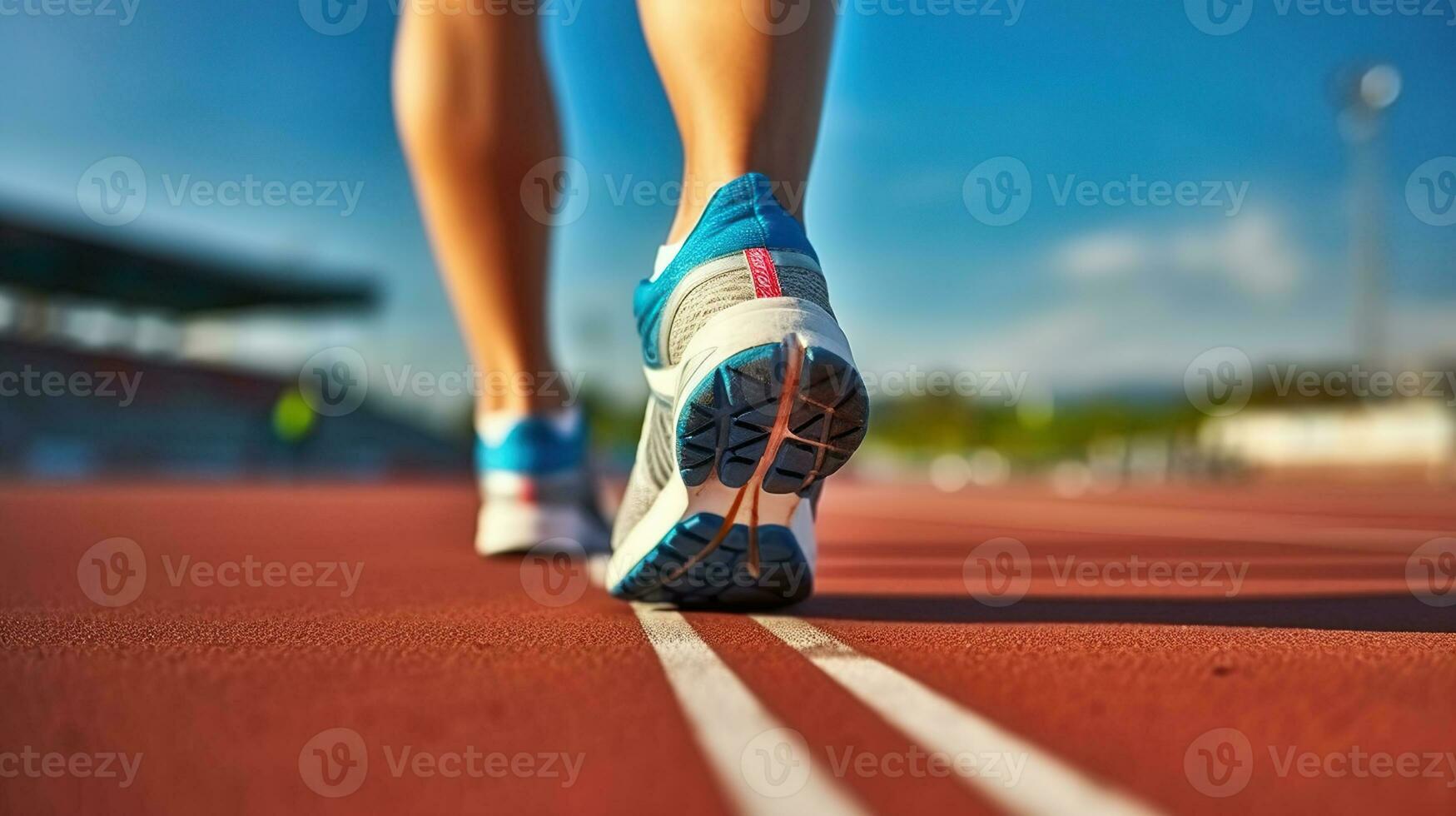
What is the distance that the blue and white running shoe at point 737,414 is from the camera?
51.8 inches

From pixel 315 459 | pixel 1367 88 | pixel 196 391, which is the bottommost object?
pixel 315 459

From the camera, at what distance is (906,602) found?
6.57 feet

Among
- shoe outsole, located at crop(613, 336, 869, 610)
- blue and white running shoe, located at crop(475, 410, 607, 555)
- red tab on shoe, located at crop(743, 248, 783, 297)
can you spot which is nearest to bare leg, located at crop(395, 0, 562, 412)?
blue and white running shoe, located at crop(475, 410, 607, 555)

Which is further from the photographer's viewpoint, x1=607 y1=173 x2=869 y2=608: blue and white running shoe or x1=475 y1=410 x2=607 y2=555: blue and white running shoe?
x1=475 y1=410 x2=607 y2=555: blue and white running shoe

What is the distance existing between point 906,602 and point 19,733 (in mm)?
1412

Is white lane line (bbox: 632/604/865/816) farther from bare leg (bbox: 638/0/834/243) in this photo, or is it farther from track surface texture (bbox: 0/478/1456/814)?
bare leg (bbox: 638/0/834/243)

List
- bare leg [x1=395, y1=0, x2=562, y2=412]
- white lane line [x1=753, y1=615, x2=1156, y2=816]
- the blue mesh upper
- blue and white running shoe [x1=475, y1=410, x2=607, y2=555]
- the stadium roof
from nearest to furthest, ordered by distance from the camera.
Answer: white lane line [x1=753, y1=615, x2=1156, y2=816]
the blue mesh upper
bare leg [x1=395, y1=0, x2=562, y2=412]
blue and white running shoe [x1=475, y1=410, x2=607, y2=555]
the stadium roof

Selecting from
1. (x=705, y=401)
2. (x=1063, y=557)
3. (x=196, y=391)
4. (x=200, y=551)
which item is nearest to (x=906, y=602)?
(x=705, y=401)

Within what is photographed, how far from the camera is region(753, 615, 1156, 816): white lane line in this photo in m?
0.75

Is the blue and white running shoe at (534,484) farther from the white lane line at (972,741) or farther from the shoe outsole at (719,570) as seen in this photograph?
the white lane line at (972,741)

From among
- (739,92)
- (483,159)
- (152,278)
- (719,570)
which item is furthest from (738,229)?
(152,278)

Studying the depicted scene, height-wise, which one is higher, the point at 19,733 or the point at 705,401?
the point at 705,401

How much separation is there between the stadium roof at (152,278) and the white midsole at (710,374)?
34734mm

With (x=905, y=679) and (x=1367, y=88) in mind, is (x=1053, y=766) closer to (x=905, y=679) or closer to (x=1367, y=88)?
(x=905, y=679)
